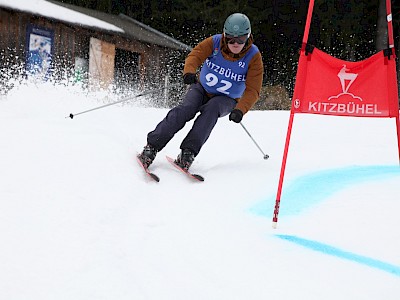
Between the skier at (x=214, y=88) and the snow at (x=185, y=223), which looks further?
the skier at (x=214, y=88)

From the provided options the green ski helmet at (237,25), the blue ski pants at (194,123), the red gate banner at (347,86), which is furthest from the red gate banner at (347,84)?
the blue ski pants at (194,123)

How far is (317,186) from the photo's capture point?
12.2 ft

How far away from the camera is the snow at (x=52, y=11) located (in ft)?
36.9

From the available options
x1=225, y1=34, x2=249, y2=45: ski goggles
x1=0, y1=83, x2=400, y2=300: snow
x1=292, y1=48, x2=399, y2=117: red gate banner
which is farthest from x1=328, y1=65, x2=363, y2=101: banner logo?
x1=225, y1=34, x2=249, y2=45: ski goggles

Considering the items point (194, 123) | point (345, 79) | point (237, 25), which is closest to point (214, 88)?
point (194, 123)

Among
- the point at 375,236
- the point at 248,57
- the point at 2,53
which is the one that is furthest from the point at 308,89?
the point at 2,53

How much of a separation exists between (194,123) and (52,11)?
979cm

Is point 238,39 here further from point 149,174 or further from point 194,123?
point 149,174

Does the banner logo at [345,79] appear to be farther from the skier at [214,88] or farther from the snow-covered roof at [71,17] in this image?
the snow-covered roof at [71,17]

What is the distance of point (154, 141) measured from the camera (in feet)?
13.2

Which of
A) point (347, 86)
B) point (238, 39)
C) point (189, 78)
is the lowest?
point (347, 86)

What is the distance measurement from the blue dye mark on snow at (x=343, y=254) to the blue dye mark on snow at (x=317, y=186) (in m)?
0.49

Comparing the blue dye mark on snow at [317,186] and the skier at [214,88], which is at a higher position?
the skier at [214,88]

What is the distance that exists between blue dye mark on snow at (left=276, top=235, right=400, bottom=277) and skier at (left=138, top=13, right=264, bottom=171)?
5.18 ft
